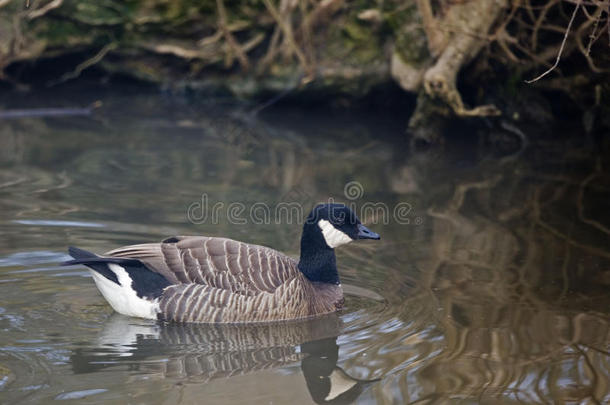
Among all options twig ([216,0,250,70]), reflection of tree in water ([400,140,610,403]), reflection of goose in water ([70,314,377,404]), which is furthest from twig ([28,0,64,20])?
reflection of goose in water ([70,314,377,404])

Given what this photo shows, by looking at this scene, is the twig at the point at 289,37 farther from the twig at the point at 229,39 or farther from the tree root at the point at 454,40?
the tree root at the point at 454,40

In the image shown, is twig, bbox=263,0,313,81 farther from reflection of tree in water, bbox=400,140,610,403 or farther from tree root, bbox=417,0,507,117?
reflection of tree in water, bbox=400,140,610,403

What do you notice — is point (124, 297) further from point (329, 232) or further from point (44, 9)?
point (44, 9)

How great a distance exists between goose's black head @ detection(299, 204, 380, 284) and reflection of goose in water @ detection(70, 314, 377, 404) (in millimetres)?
460

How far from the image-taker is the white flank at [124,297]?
19.5 feet

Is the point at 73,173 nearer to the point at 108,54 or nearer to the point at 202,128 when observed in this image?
the point at 202,128

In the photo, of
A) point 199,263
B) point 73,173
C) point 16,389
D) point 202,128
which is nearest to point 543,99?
point 202,128

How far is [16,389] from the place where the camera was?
4.72 m

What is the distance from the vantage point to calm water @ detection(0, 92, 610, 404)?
5.01 m

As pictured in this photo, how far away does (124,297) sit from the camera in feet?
19.6

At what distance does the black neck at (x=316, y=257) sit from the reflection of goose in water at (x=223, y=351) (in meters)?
0.42

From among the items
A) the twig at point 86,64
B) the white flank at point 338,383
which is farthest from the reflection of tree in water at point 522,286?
the twig at point 86,64

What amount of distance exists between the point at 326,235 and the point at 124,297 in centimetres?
167

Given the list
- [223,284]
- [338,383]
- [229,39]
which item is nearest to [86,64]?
[229,39]
